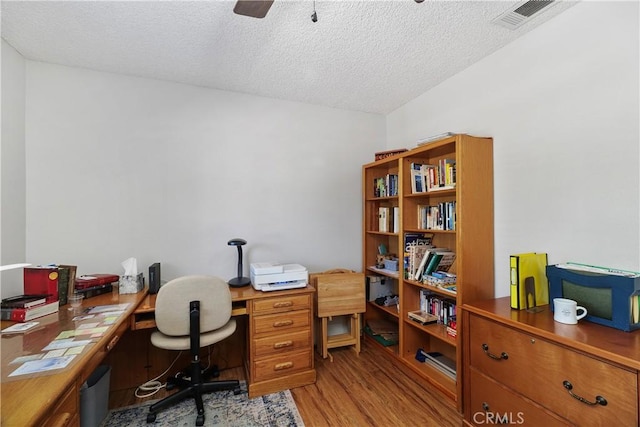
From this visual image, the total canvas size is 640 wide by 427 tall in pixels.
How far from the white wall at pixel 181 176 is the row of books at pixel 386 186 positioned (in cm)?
24

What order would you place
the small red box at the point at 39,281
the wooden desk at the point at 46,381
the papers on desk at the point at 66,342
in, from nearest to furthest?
1. the wooden desk at the point at 46,381
2. the papers on desk at the point at 66,342
3. the small red box at the point at 39,281

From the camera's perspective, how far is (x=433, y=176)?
227 centimetres

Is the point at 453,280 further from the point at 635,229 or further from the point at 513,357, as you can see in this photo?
the point at 635,229

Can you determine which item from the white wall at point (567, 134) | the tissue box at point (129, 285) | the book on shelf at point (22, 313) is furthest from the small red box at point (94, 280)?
the white wall at point (567, 134)

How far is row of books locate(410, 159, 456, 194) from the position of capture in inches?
→ 81.6

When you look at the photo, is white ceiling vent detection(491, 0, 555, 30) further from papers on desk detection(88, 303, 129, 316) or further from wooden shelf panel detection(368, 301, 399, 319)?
papers on desk detection(88, 303, 129, 316)

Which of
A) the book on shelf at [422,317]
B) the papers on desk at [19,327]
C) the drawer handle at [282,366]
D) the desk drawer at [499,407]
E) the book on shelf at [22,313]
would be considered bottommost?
the drawer handle at [282,366]

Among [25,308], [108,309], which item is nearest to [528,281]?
[108,309]

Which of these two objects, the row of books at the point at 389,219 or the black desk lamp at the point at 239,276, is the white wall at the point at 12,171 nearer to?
the black desk lamp at the point at 239,276

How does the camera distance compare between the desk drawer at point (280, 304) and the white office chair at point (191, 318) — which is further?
the desk drawer at point (280, 304)

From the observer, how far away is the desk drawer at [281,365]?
82.7 inches

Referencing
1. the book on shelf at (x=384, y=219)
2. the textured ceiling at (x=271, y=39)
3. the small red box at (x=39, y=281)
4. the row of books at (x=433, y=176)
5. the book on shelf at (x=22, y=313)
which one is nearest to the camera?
the book on shelf at (x=22, y=313)

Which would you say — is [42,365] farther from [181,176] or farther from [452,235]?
[452,235]

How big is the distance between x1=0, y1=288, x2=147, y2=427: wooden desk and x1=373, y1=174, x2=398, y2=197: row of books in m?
2.31
